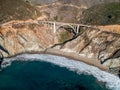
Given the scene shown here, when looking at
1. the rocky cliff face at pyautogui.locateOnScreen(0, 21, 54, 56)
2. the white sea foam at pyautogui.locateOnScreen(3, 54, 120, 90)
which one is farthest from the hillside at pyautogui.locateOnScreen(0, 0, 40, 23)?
the white sea foam at pyautogui.locateOnScreen(3, 54, 120, 90)

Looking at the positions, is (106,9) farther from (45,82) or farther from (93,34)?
(45,82)

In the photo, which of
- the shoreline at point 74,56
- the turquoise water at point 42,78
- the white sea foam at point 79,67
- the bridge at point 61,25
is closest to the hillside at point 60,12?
the bridge at point 61,25

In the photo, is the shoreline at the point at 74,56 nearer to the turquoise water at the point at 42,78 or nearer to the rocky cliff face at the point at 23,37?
the rocky cliff face at the point at 23,37

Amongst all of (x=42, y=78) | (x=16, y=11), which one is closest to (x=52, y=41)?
(x=16, y=11)

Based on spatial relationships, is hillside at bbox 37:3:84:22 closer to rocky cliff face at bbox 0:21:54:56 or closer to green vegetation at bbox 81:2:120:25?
green vegetation at bbox 81:2:120:25

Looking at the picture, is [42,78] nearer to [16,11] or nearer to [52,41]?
[52,41]
